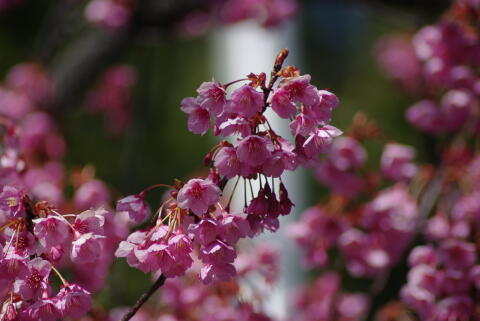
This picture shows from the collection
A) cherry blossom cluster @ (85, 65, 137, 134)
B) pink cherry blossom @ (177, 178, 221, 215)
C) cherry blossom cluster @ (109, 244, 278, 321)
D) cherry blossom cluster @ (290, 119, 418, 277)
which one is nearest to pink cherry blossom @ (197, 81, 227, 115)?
pink cherry blossom @ (177, 178, 221, 215)

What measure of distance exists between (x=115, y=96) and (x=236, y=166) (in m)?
2.40

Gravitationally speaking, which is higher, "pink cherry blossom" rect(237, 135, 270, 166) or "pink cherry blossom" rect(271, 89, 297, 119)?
"pink cherry blossom" rect(271, 89, 297, 119)

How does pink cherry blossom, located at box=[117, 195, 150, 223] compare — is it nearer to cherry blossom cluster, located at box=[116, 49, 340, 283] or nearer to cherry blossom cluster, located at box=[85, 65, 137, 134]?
cherry blossom cluster, located at box=[116, 49, 340, 283]

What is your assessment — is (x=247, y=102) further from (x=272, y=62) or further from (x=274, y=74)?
(x=272, y=62)

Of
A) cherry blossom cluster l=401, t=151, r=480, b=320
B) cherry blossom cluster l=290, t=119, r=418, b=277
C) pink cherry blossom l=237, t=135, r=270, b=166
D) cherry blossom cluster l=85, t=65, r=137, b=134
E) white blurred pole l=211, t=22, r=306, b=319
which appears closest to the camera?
pink cherry blossom l=237, t=135, r=270, b=166

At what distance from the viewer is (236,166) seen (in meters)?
0.92

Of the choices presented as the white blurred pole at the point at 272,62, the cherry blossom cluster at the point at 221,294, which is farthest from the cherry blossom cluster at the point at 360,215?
the white blurred pole at the point at 272,62

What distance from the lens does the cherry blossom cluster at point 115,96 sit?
3227 millimetres

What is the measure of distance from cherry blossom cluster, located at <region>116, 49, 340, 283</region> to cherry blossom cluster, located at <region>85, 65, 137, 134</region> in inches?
91.7

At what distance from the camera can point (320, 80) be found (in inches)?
256

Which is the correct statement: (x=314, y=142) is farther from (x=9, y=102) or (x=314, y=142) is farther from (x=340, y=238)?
(x=9, y=102)

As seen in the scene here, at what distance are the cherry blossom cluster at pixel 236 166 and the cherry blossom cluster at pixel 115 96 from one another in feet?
7.64

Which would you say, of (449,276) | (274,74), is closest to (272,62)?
(449,276)

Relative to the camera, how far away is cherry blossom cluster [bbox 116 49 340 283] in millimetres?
912
